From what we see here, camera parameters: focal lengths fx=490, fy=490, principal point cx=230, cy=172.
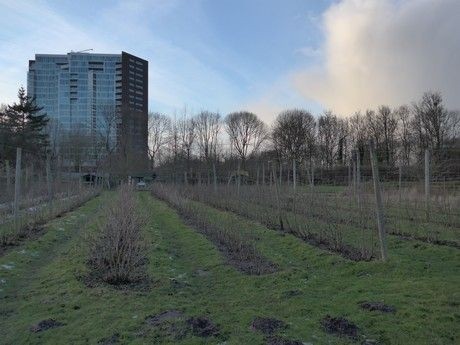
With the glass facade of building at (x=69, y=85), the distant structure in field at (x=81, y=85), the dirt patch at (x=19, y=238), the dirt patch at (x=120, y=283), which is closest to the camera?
the dirt patch at (x=120, y=283)

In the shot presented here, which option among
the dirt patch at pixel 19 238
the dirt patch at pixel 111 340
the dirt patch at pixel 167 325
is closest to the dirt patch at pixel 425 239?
the dirt patch at pixel 167 325

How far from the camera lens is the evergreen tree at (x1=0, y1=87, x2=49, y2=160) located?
4631 cm

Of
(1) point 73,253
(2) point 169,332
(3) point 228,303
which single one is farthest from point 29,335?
(1) point 73,253

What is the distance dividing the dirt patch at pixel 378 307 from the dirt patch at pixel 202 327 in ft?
6.31

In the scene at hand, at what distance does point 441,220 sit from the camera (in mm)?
13695

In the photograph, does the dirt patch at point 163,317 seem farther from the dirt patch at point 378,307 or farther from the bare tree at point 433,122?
the bare tree at point 433,122

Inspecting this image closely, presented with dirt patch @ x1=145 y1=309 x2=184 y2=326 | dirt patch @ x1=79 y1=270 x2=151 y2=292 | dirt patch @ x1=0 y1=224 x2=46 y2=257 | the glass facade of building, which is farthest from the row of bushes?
the glass facade of building

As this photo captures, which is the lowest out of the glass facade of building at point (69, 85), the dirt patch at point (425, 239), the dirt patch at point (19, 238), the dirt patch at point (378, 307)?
the dirt patch at point (378, 307)

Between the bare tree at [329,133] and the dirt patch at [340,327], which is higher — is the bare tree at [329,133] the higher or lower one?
the higher one

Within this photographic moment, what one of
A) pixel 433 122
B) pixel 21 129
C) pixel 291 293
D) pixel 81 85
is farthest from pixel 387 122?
pixel 291 293

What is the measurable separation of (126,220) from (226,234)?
4157mm

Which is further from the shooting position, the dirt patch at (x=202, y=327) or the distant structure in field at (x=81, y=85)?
the distant structure in field at (x=81, y=85)

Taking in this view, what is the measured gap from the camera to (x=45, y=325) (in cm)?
545

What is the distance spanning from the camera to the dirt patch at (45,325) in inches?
210
